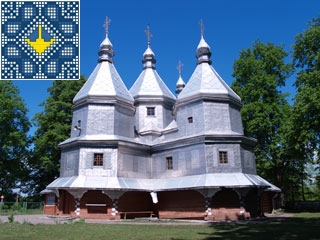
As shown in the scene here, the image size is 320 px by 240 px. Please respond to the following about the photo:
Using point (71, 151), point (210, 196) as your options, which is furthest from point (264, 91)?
point (71, 151)

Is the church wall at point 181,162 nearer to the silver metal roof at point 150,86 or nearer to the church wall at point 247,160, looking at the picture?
the church wall at point 247,160

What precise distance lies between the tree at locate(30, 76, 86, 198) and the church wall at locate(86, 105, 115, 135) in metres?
9.69

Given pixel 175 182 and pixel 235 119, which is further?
pixel 235 119

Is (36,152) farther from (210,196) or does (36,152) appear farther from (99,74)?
(210,196)

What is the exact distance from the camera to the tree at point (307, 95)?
22.7m

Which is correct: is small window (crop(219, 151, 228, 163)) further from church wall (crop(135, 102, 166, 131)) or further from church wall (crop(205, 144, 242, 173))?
church wall (crop(135, 102, 166, 131))

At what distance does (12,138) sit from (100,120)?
14378 millimetres

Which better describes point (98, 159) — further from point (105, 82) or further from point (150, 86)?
point (150, 86)

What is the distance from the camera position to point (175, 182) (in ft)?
78.6

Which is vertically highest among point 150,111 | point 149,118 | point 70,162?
point 150,111

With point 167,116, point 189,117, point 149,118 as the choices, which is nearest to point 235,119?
point 189,117

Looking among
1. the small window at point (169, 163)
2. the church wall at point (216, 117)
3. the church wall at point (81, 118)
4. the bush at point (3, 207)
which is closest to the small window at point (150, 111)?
the small window at point (169, 163)

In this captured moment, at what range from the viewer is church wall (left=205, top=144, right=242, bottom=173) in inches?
898

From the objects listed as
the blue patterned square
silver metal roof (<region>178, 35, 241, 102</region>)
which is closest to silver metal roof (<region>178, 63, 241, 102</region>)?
silver metal roof (<region>178, 35, 241, 102</region>)
